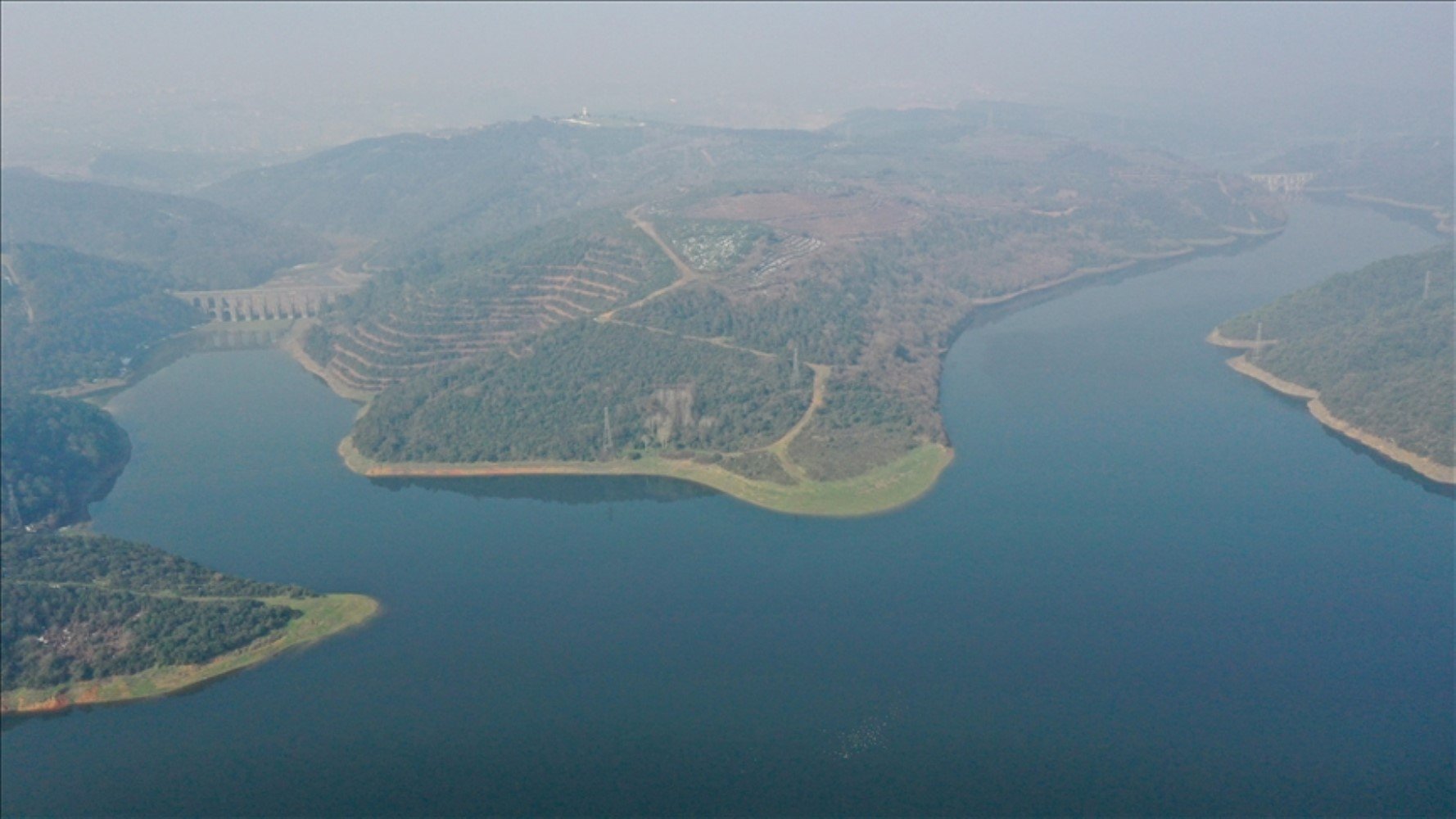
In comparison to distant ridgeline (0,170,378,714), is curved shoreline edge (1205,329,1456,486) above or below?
below

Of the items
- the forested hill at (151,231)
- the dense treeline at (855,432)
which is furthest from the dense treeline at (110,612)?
the forested hill at (151,231)

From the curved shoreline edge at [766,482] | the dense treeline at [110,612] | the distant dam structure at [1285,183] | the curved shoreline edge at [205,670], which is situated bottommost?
the curved shoreline edge at [205,670]

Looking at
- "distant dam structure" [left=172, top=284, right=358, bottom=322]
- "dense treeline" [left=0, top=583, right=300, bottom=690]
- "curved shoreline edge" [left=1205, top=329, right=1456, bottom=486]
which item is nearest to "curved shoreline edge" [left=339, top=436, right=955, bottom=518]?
"dense treeline" [left=0, top=583, right=300, bottom=690]

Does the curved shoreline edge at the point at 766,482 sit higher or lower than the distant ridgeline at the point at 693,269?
lower

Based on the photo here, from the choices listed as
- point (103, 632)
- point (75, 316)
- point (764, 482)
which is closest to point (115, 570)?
point (103, 632)

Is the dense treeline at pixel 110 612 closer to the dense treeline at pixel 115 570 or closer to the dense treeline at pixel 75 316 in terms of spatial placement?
the dense treeline at pixel 115 570

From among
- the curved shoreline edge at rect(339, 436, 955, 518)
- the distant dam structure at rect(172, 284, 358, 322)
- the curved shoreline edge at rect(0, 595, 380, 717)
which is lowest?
the curved shoreline edge at rect(0, 595, 380, 717)

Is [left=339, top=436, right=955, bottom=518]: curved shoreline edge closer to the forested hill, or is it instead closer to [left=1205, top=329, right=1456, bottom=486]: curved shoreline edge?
[left=1205, top=329, right=1456, bottom=486]: curved shoreline edge
